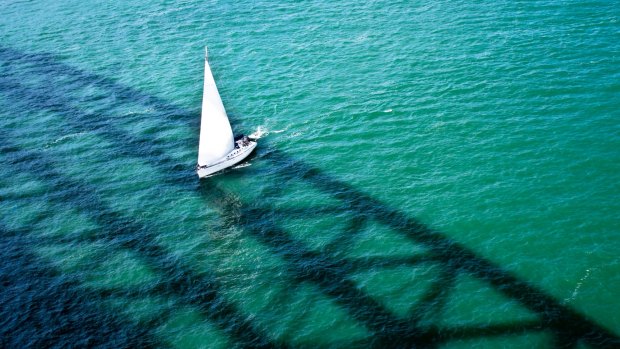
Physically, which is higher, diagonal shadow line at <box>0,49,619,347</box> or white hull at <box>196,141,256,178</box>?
white hull at <box>196,141,256,178</box>

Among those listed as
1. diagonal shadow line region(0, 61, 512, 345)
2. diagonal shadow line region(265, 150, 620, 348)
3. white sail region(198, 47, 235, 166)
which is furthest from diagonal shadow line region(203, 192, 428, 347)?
white sail region(198, 47, 235, 166)

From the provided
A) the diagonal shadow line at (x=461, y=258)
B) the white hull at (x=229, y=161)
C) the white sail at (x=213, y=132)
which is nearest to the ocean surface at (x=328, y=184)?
the diagonal shadow line at (x=461, y=258)

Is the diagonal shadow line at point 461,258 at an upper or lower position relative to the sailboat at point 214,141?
lower

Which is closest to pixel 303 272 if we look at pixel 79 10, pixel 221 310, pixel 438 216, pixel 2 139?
pixel 221 310

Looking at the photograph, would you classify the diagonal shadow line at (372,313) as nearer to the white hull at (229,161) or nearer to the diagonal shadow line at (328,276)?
the diagonal shadow line at (328,276)

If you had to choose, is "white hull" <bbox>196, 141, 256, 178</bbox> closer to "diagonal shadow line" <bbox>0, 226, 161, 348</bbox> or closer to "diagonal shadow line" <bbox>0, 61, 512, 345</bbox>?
"diagonal shadow line" <bbox>0, 226, 161, 348</bbox>

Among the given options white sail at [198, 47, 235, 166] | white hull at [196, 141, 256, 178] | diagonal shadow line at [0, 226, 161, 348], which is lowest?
diagonal shadow line at [0, 226, 161, 348]

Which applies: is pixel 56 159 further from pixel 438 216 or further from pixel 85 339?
pixel 438 216
